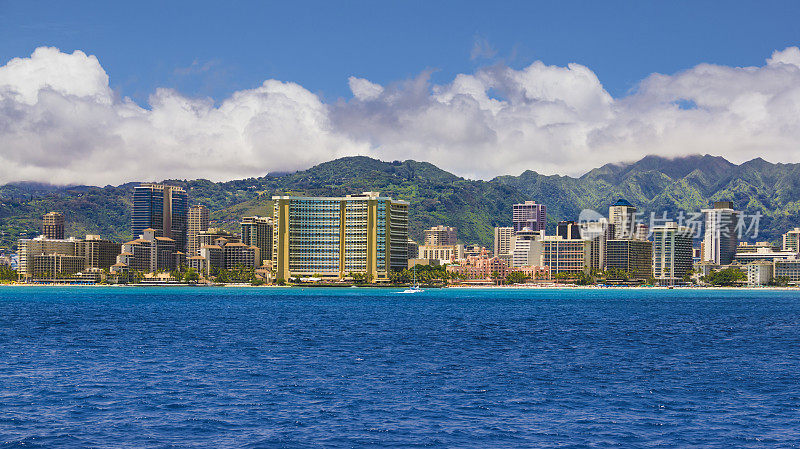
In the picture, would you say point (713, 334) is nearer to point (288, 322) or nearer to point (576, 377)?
point (576, 377)

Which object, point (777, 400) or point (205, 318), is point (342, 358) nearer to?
point (777, 400)

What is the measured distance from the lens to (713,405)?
55.4 metres

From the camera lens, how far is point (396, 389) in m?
61.0

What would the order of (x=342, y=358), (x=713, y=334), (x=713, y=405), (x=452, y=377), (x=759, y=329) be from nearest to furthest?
(x=713, y=405)
(x=452, y=377)
(x=342, y=358)
(x=713, y=334)
(x=759, y=329)

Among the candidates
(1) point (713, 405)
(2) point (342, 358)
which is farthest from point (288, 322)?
(1) point (713, 405)

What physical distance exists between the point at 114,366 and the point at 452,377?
27983 millimetres

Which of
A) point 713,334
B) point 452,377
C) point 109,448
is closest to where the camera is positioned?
point 109,448

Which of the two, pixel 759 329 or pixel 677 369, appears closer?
pixel 677 369

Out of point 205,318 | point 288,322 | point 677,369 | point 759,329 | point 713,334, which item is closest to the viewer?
point 677,369

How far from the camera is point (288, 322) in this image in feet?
438

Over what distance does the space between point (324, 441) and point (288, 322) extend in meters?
89.1

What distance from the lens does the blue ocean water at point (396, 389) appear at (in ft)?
153

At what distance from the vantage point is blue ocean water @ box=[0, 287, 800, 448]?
46750mm

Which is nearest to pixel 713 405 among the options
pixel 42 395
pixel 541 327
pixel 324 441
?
pixel 324 441
